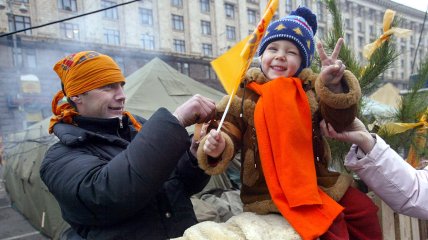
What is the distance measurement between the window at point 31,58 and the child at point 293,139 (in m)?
21.3

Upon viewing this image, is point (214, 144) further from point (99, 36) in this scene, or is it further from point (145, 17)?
point (145, 17)

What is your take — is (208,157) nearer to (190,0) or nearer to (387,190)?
(387,190)

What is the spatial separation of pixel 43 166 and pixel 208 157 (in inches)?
29.1

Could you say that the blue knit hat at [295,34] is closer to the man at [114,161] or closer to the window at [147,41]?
the man at [114,161]

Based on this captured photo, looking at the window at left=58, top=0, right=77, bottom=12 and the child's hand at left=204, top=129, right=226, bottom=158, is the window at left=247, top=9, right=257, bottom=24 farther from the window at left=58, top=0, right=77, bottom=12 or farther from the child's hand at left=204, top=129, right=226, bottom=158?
the child's hand at left=204, top=129, right=226, bottom=158

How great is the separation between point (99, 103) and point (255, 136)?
765 mm

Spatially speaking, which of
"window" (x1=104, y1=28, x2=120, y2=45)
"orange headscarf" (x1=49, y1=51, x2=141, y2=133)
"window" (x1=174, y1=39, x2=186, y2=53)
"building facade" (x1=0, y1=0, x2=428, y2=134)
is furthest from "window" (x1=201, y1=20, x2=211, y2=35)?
"orange headscarf" (x1=49, y1=51, x2=141, y2=133)

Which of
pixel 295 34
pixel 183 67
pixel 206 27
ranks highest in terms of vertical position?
pixel 206 27

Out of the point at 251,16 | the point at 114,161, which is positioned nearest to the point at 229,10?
the point at 251,16

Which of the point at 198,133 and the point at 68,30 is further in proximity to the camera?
the point at 68,30

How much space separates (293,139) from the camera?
1273 mm

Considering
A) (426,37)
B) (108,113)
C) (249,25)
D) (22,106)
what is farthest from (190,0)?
(108,113)

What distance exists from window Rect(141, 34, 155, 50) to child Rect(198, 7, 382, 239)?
19960mm

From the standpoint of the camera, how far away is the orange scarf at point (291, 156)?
119cm
